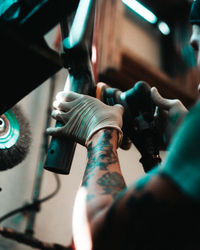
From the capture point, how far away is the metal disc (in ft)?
2.73

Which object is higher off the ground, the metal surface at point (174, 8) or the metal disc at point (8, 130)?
the metal surface at point (174, 8)

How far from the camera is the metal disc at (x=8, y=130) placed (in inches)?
32.8

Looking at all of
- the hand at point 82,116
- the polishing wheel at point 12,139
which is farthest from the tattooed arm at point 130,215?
the polishing wheel at point 12,139

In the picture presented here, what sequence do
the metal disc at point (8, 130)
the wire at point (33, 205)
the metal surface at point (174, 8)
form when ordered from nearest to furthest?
the metal disc at point (8, 130)
the wire at point (33, 205)
the metal surface at point (174, 8)

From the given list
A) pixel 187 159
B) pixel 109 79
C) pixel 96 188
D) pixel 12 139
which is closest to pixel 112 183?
pixel 96 188

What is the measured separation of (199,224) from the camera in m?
0.48

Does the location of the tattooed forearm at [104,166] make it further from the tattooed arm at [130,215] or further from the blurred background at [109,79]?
the blurred background at [109,79]

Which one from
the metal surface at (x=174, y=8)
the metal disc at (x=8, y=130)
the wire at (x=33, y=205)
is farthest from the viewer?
the metal surface at (x=174, y=8)

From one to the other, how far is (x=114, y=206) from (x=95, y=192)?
78 millimetres

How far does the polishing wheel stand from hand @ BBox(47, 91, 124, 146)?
14 cm

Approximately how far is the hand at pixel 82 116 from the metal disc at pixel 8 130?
0.14 metres

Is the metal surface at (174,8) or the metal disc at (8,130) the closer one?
the metal disc at (8,130)

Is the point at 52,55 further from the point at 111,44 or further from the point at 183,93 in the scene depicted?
the point at 183,93

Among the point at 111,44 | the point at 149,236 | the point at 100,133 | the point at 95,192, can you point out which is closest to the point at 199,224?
the point at 149,236
